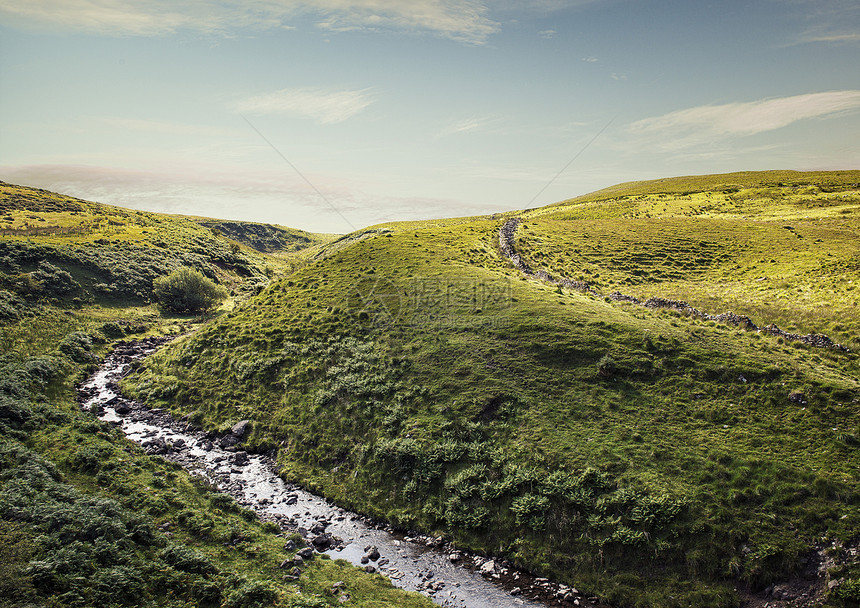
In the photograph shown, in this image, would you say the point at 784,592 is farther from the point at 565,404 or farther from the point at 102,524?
the point at 102,524

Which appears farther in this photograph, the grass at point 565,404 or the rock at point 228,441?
the rock at point 228,441

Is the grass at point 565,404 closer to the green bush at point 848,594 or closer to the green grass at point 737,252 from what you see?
the green bush at point 848,594

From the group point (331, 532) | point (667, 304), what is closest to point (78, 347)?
point (331, 532)

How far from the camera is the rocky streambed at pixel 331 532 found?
1895cm

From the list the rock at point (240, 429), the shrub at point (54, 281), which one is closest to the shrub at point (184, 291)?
the shrub at point (54, 281)

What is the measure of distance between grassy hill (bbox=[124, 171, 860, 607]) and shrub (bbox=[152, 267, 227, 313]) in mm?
28168

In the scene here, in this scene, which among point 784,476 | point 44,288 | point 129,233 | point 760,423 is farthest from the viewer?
point 129,233

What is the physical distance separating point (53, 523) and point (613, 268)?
56.4 metres

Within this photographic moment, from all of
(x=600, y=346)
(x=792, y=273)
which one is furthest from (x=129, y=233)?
(x=792, y=273)

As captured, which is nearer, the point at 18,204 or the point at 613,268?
the point at 613,268

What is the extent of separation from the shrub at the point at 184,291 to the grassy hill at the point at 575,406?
28.2 m

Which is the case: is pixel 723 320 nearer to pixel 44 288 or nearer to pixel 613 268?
pixel 613 268

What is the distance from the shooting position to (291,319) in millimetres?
43656

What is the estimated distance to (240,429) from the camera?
107ft
